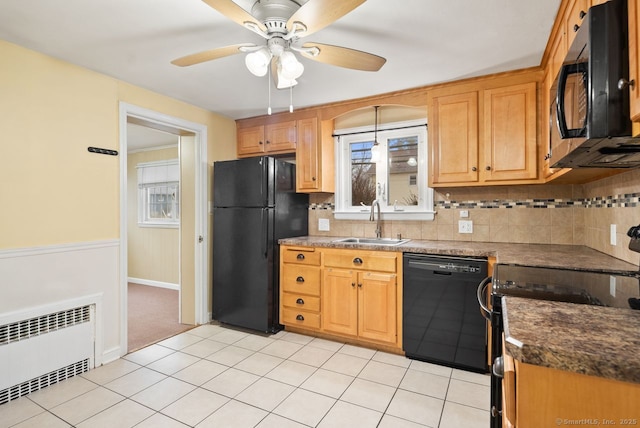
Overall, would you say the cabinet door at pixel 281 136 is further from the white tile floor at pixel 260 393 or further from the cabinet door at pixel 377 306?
the white tile floor at pixel 260 393

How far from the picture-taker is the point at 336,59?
184 cm

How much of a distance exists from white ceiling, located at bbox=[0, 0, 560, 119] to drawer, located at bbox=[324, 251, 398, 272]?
4.81ft


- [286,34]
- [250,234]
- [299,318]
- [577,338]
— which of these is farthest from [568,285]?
[250,234]

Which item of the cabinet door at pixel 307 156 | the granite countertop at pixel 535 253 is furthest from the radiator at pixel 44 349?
the cabinet door at pixel 307 156

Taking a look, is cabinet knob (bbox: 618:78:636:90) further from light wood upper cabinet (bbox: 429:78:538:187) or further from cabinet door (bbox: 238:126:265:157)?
cabinet door (bbox: 238:126:265:157)

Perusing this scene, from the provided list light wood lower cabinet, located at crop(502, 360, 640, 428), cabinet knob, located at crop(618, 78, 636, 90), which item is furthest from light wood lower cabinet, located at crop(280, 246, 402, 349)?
light wood lower cabinet, located at crop(502, 360, 640, 428)

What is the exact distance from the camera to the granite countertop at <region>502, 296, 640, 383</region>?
606mm

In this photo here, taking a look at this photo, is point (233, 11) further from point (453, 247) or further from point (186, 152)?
point (186, 152)

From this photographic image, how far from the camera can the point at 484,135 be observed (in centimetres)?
266

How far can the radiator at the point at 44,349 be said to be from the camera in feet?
6.73

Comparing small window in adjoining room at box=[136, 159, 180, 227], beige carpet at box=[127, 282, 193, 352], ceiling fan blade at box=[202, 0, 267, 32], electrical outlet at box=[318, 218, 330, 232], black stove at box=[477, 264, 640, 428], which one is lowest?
beige carpet at box=[127, 282, 193, 352]

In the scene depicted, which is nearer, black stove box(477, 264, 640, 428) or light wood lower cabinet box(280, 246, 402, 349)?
black stove box(477, 264, 640, 428)

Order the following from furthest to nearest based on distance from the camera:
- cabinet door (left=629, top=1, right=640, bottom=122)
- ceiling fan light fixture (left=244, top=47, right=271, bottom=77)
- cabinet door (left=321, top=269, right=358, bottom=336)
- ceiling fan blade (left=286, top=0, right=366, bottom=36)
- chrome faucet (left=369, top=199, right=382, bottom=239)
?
chrome faucet (left=369, top=199, right=382, bottom=239), cabinet door (left=321, top=269, right=358, bottom=336), ceiling fan light fixture (left=244, top=47, right=271, bottom=77), ceiling fan blade (left=286, top=0, right=366, bottom=36), cabinet door (left=629, top=1, right=640, bottom=122)

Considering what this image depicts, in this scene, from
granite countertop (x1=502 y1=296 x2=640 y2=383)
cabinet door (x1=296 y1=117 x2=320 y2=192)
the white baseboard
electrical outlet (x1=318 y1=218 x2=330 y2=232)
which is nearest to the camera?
granite countertop (x1=502 y1=296 x2=640 y2=383)
